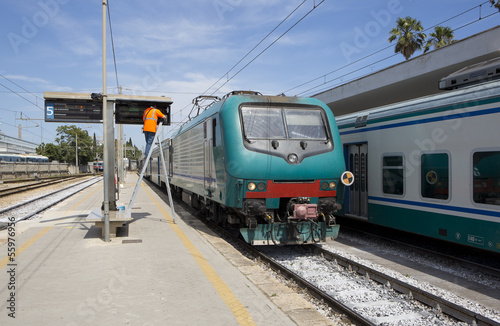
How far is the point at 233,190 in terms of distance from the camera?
706 centimetres

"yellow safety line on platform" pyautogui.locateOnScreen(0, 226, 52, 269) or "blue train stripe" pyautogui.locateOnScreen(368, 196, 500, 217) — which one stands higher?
"blue train stripe" pyautogui.locateOnScreen(368, 196, 500, 217)

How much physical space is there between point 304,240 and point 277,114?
2.38 m

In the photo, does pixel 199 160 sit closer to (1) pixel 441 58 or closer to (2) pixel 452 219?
(2) pixel 452 219

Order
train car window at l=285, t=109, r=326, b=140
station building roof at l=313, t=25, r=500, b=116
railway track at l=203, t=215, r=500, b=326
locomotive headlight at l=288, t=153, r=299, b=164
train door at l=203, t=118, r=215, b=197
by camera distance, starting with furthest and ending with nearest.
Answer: station building roof at l=313, t=25, r=500, b=116 → train door at l=203, t=118, r=215, b=197 → train car window at l=285, t=109, r=326, b=140 → locomotive headlight at l=288, t=153, r=299, b=164 → railway track at l=203, t=215, r=500, b=326

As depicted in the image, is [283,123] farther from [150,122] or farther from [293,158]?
[150,122]

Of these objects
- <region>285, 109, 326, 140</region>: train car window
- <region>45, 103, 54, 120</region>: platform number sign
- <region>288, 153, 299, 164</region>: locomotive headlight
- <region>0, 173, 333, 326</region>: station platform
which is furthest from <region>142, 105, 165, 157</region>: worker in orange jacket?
<region>288, 153, 299, 164</region>: locomotive headlight

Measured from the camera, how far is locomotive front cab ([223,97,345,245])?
6.96 m

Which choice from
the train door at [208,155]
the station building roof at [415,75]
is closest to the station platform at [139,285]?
the train door at [208,155]

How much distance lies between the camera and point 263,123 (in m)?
7.41

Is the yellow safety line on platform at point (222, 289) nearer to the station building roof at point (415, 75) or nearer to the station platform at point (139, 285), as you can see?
the station platform at point (139, 285)

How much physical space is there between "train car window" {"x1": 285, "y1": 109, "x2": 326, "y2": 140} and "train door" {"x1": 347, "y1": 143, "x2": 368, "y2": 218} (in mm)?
1913

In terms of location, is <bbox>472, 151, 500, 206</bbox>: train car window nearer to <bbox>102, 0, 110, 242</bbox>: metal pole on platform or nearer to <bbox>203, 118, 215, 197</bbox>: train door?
<bbox>203, 118, 215, 197</bbox>: train door

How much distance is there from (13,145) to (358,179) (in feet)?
353

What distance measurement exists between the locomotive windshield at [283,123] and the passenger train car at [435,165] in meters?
1.65
